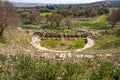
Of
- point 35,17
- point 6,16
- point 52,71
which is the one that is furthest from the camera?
point 35,17

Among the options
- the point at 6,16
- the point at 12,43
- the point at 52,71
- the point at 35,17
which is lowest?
the point at 35,17

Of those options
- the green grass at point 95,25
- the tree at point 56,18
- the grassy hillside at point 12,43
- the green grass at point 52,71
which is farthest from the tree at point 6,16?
the green grass at point 95,25

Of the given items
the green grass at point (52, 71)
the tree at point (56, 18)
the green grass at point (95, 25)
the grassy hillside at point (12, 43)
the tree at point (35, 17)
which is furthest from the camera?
the tree at point (35, 17)

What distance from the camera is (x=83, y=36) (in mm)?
52969

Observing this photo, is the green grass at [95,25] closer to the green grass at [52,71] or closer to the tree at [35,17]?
the tree at [35,17]

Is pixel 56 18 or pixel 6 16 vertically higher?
pixel 6 16

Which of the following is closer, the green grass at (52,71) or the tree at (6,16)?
the green grass at (52,71)

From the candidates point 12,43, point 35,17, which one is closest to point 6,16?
point 12,43

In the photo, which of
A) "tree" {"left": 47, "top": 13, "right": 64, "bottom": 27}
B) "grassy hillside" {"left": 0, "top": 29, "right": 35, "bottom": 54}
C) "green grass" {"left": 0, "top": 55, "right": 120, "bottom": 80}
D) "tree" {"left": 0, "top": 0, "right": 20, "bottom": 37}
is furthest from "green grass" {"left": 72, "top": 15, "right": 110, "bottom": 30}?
"green grass" {"left": 0, "top": 55, "right": 120, "bottom": 80}

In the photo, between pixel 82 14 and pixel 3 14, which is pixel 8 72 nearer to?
pixel 3 14

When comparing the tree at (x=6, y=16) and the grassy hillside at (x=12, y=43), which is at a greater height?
the tree at (x=6, y=16)

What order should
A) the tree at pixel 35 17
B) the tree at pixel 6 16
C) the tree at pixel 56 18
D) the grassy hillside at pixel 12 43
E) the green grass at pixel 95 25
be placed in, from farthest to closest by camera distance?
1. the tree at pixel 35 17
2. the green grass at pixel 95 25
3. the tree at pixel 56 18
4. the tree at pixel 6 16
5. the grassy hillside at pixel 12 43

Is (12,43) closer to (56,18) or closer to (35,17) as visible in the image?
(56,18)

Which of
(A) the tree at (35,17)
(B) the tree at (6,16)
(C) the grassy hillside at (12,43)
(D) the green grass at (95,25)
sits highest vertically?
(B) the tree at (6,16)
